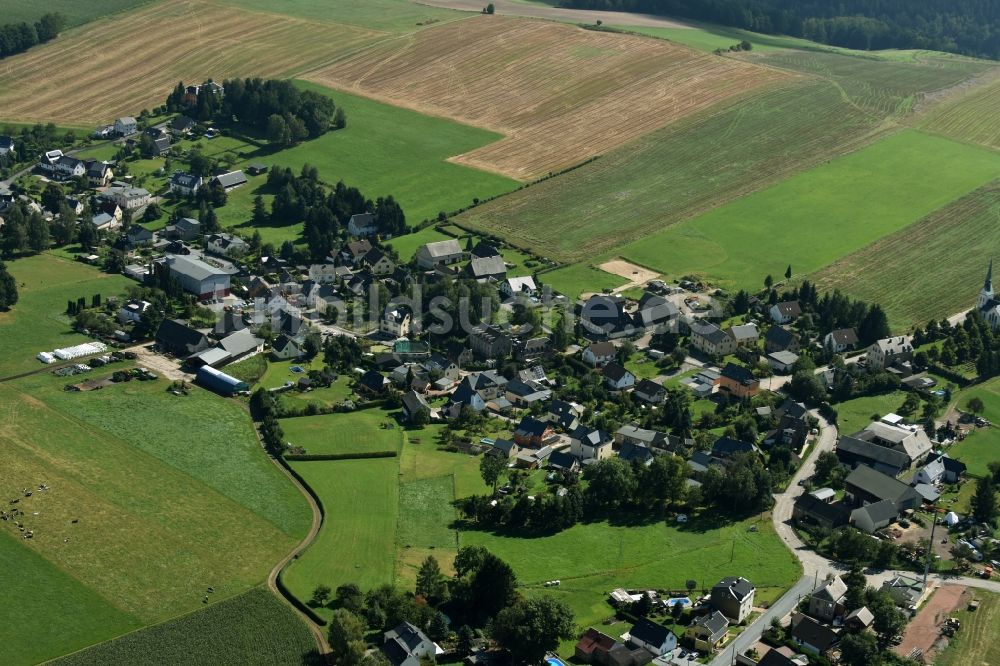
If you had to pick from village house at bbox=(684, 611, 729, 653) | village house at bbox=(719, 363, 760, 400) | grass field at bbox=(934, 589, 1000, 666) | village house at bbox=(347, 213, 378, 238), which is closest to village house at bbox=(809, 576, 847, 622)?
village house at bbox=(684, 611, 729, 653)

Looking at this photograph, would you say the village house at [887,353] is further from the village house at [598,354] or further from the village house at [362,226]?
the village house at [362,226]

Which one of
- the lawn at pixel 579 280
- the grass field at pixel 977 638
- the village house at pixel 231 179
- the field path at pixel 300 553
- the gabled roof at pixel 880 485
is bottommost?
the grass field at pixel 977 638

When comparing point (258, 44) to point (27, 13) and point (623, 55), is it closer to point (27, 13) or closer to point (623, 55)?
point (27, 13)

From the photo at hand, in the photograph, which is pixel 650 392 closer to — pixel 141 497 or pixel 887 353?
pixel 887 353

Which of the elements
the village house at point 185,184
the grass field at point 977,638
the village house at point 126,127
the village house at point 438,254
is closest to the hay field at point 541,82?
the village house at point 438,254

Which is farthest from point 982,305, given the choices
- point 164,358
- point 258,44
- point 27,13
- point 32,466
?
point 27,13

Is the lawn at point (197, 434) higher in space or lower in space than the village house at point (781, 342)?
higher

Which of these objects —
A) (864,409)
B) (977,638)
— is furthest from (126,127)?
(977,638)
